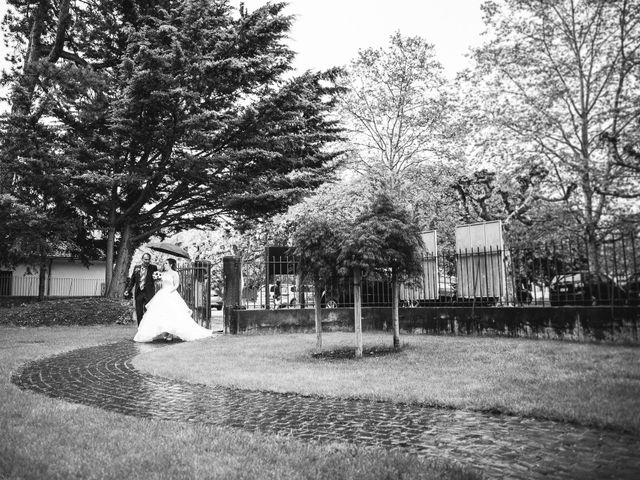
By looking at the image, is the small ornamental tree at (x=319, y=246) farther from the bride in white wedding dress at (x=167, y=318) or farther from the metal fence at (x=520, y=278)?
the bride in white wedding dress at (x=167, y=318)

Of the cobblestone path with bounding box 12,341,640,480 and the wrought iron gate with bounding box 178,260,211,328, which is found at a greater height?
the wrought iron gate with bounding box 178,260,211,328

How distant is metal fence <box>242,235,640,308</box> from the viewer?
9727 mm

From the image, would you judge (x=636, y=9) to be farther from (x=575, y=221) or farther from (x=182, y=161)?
(x=182, y=161)

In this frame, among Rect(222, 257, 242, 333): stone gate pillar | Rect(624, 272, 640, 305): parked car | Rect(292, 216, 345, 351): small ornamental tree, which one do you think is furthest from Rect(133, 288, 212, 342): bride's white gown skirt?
Rect(624, 272, 640, 305): parked car

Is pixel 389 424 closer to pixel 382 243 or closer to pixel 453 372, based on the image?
pixel 453 372

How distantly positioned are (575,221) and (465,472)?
15249 millimetres

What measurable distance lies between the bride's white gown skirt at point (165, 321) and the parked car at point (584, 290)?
8845 millimetres

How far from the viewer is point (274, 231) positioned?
29219 millimetres

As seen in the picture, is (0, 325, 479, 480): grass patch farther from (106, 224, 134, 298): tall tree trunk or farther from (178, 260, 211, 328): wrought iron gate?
(106, 224, 134, 298): tall tree trunk

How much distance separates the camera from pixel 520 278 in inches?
466

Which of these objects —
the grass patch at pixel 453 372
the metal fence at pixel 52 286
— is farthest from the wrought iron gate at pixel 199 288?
the metal fence at pixel 52 286

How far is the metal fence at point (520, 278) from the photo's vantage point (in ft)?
31.9

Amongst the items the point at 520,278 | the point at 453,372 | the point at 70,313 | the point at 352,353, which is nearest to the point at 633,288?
the point at 520,278

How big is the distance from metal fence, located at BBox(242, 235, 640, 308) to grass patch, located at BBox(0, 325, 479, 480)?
17.7 ft
